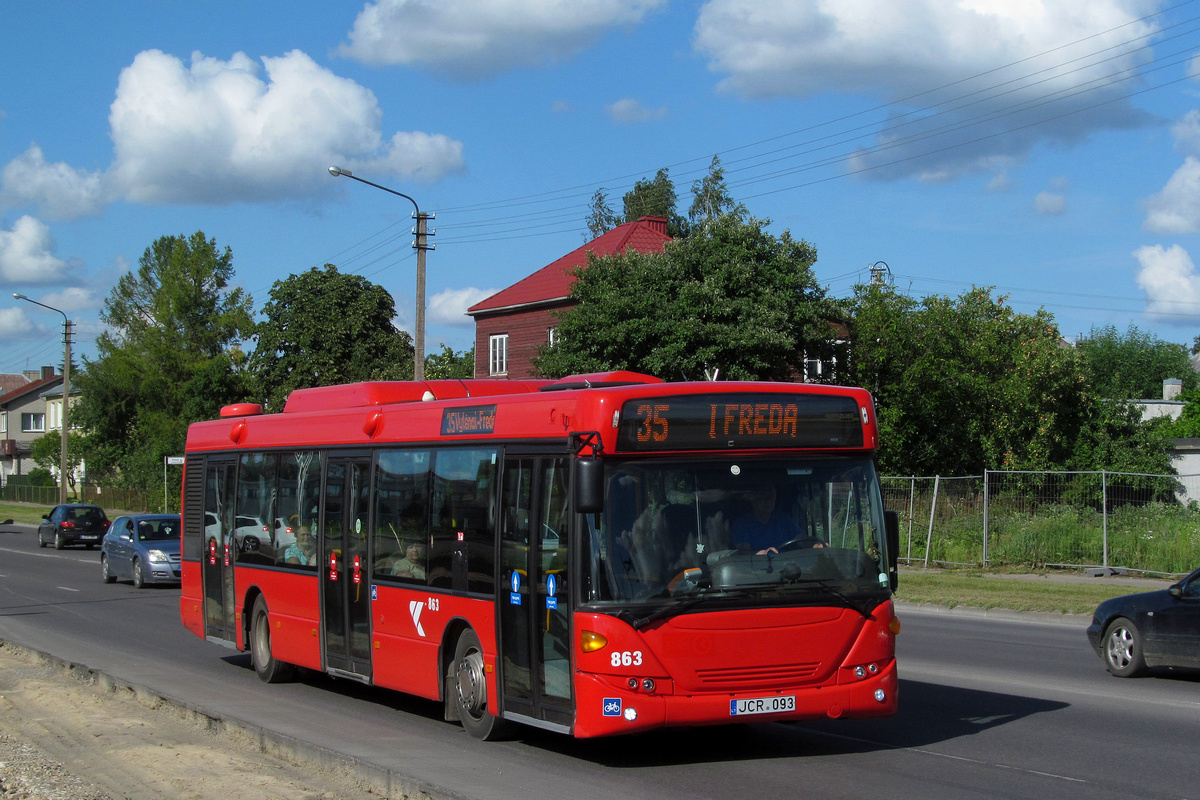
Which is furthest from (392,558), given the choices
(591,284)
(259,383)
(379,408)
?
(259,383)

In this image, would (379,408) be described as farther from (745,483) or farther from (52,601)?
(52,601)

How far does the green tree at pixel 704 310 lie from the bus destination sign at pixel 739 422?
2649 centimetres

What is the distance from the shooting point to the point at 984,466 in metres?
39.1

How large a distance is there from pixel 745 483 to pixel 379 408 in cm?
414

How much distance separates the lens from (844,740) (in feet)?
29.8

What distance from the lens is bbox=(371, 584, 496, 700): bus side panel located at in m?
9.07

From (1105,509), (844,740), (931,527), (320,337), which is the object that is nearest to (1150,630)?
(844,740)

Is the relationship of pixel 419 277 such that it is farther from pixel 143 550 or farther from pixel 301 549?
pixel 301 549

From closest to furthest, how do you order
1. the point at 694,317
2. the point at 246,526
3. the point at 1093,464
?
the point at 246,526 → the point at 694,317 → the point at 1093,464

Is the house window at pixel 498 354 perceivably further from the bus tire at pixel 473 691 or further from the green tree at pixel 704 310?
the bus tire at pixel 473 691

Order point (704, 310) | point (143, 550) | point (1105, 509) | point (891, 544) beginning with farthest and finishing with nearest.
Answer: point (704, 310)
point (143, 550)
point (1105, 509)
point (891, 544)

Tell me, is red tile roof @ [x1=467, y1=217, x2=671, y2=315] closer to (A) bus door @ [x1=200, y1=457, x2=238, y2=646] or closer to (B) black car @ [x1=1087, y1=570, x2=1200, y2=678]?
(A) bus door @ [x1=200, y1=457, x2=238, y2=646]

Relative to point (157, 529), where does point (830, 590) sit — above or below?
above

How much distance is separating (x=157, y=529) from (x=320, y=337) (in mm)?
32223
